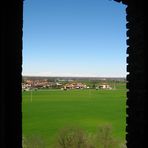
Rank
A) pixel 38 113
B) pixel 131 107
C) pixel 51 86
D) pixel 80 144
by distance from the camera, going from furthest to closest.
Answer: pixel 51 86 < pixel 38 113 < pixel 80 144 < pixel 131 107

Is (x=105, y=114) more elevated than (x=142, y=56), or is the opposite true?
(x=142, y=56)

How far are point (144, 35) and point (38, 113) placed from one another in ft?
192

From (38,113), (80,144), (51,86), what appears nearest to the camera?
(80,144)

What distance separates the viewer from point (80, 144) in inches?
1120

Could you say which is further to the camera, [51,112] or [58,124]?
[51,112]

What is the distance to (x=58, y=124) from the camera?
166 ft

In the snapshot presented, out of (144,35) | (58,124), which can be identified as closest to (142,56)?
(144,35)

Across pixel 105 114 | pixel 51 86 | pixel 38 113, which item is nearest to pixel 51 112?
pixel 38 113
